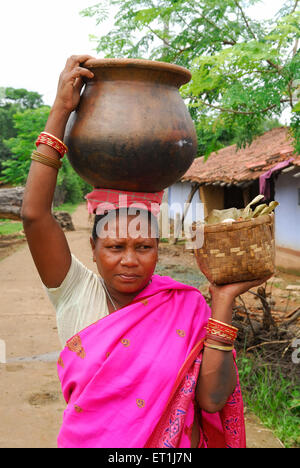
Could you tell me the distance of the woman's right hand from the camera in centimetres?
144

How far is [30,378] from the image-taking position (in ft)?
15.3

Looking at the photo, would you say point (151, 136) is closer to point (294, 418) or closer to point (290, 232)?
point (294, 418)

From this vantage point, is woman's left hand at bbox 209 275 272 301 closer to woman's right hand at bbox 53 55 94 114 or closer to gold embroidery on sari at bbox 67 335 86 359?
gold embroidery on sari at bbox 67 335 86 359

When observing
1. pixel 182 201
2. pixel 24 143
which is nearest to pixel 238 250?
pixel 24 143

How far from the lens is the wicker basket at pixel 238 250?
4.70ft

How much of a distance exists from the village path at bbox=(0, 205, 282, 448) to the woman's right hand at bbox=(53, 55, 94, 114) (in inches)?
114

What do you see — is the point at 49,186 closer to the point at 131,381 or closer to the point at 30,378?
the point at 131,381

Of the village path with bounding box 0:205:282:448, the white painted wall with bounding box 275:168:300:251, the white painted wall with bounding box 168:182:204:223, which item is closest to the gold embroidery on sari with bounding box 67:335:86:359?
the village path with bounding box 0:205:282:448

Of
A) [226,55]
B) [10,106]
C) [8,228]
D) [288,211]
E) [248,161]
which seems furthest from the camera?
[10,106]

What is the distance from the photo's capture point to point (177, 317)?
1643 mm

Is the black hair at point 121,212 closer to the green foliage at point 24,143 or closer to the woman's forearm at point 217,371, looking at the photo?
the woman's forearm at point 217,371

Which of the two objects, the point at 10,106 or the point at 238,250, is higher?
the point at 10,106

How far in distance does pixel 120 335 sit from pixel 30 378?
355 cm
